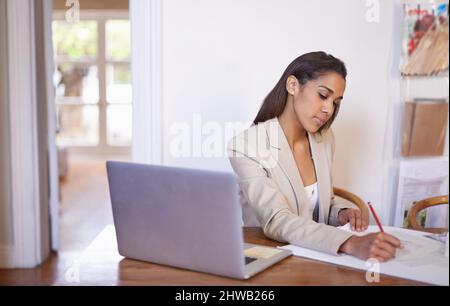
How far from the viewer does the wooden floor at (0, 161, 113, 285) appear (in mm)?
3002

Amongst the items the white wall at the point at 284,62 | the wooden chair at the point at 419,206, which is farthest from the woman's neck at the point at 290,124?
the wooden chair at the point at 419,206

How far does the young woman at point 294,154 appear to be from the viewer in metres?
1.43

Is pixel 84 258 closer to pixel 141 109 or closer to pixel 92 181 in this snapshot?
pixel 141 109

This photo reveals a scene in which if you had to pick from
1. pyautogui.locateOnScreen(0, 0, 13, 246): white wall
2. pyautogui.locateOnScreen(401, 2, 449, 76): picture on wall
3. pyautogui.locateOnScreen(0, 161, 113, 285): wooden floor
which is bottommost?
pyautogui.locateOnScreen(0, 161, 113, 285): wooden floor

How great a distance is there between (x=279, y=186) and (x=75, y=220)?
3.21 m

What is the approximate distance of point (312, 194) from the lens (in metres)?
1.63

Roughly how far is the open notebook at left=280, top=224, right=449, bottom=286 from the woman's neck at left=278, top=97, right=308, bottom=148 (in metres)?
0.45

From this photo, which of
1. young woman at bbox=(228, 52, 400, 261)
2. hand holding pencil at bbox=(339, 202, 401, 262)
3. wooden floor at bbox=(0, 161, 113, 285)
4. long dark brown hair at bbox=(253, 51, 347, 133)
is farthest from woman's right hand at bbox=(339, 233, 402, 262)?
wooden floor at bbox=(0, 161, 113, 285)

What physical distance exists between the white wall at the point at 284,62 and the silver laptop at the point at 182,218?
0.85m

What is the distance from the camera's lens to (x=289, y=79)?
1.60 metres

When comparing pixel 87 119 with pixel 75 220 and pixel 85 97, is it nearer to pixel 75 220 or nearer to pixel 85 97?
pixel 85 97

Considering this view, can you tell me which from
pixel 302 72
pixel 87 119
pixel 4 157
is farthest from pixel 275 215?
pixel 87 119

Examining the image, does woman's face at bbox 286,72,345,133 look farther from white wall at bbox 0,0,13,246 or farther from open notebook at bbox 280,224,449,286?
white wall at bbox 0,0,13,246

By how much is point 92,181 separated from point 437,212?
509 centimetres
